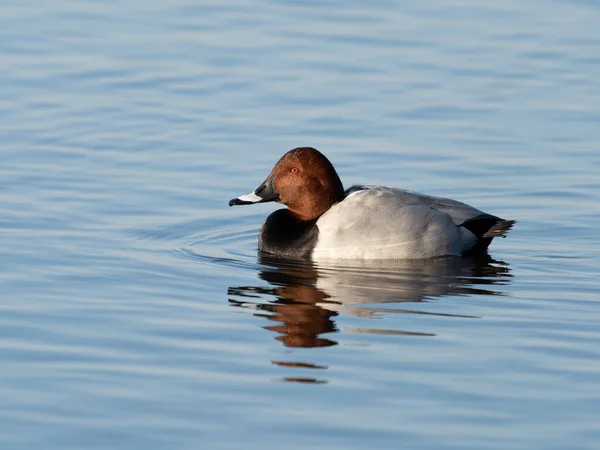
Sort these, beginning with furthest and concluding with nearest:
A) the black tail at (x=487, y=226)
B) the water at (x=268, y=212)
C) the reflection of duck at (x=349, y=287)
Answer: the black tail at (x=487, y=226) < the reflection of duck at (x=349, y=287) < the water at (x=268, y=212)

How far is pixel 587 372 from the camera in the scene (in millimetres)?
6625

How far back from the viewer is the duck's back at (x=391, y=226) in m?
9.57

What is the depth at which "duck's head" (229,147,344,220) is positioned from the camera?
9.85 metres

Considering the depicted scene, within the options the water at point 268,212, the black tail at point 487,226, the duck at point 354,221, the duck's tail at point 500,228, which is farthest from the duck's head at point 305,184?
the duck's tail at point 500,228

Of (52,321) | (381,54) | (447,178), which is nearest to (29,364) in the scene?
(52,321)

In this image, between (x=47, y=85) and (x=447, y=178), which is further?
(x=47, y=85)

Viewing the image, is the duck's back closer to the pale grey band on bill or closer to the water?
the water

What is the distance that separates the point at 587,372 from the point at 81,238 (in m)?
4.32

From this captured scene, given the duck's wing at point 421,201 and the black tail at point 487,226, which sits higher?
the duck's wing at point 421,201

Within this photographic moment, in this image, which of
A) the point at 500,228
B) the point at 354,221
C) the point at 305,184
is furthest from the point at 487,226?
the point at 305,184

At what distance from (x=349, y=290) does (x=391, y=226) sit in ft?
3.77

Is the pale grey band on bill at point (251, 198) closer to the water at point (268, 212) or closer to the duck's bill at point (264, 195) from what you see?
the duck's bill at point (264, 195)

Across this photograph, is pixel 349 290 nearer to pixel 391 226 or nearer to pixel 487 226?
pixel 391 226

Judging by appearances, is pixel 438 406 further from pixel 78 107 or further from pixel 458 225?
pixel 78 107
